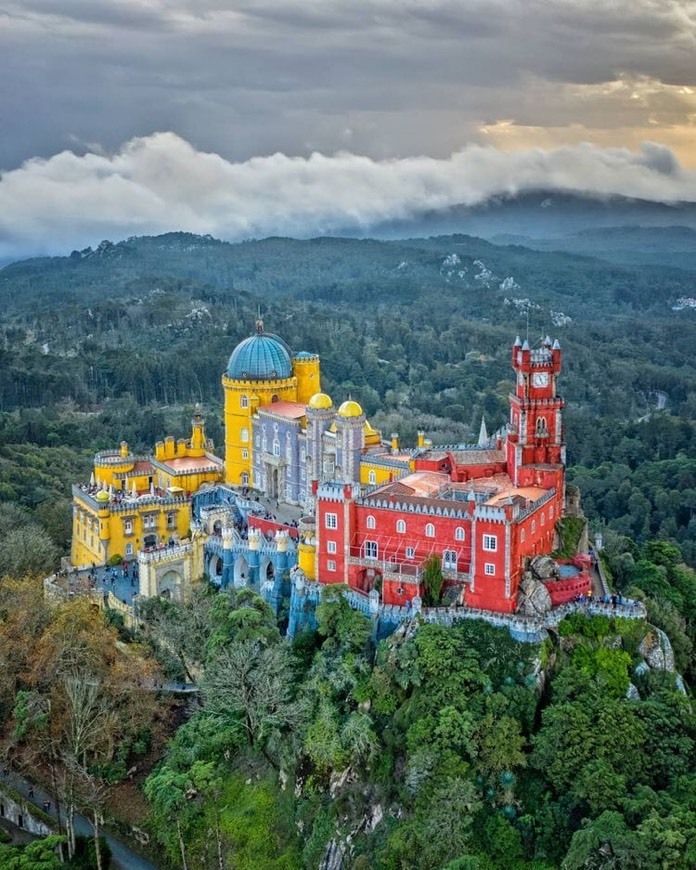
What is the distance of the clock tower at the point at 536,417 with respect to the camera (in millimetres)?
54406

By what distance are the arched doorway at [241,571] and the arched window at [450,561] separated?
49.3 ft

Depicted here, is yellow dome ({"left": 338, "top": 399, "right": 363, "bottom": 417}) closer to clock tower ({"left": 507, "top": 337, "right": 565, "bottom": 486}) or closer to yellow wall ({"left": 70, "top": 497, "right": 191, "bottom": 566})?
clock tower ({"left": 507, "top": 337, "right": 565, "bottom": 486})

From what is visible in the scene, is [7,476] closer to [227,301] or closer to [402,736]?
[402,736]

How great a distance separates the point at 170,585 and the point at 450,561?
19978 mm

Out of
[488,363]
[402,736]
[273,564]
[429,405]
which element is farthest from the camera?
[488,363]

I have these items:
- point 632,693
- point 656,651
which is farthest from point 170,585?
point 656,651

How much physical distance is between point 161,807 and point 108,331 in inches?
5143

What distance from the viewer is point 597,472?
105812mm

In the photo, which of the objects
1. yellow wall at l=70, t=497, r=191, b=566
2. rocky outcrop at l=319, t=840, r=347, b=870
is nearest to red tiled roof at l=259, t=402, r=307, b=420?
yellow wall at l=70, t=497, r=191, b=566

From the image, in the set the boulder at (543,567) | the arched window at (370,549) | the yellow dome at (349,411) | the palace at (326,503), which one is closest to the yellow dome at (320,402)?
the palace at (326,503)

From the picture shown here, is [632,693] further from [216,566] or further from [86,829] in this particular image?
[216,566]

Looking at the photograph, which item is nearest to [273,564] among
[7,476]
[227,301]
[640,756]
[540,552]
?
[540,552]

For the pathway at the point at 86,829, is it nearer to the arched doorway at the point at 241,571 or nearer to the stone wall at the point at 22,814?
the stone wall at the point at 22,814

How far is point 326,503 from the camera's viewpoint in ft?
172
